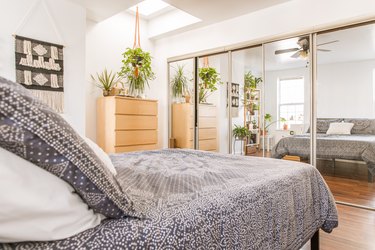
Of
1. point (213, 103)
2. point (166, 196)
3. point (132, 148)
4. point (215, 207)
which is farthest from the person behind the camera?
point (213, 103)

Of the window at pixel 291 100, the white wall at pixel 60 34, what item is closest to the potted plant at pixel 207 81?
the window at pixel 291 100

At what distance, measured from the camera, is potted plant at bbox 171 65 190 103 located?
15.0 feet

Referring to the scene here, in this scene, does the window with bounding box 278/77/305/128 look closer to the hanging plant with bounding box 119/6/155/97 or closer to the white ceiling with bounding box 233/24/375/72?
the white ceiling with bounding box 233/24/375/72

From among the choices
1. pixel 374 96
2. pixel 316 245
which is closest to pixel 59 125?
Answer: pixel 316 245

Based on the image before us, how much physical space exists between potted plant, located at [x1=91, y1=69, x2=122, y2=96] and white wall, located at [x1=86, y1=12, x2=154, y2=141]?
0.07 m

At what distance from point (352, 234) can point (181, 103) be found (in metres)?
3.24

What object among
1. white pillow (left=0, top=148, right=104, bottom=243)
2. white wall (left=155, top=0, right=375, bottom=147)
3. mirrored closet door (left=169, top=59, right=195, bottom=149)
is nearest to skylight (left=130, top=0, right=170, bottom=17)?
white wall (left=155, top=0, right=375, bottom=147)

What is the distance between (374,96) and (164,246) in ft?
10.1

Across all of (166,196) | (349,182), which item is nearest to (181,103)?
(349,182)

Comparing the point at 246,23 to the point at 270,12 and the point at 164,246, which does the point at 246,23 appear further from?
the point at 164,246

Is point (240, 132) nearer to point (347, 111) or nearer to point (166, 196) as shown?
point (347, 111)

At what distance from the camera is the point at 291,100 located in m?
3.36

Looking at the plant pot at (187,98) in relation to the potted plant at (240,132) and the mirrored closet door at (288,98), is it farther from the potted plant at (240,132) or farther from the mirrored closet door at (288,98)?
the mirrored closet door at (288,98)

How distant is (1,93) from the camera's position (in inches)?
21.3
